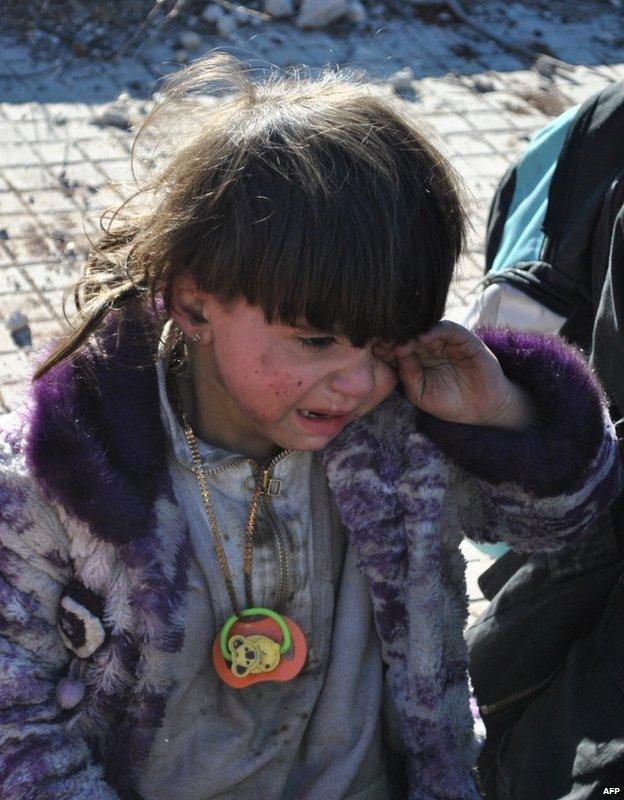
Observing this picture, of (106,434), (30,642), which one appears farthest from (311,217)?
(30,642)

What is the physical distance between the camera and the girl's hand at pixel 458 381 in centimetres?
199

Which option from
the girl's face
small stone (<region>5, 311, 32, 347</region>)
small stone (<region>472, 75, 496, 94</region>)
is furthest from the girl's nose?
small stone (<region>472, 75, 496, 94</region>)

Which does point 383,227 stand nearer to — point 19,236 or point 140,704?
point 140,704

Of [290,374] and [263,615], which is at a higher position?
[290,374]

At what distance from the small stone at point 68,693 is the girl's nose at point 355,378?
60 cm

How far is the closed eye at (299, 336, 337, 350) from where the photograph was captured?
1.76 m

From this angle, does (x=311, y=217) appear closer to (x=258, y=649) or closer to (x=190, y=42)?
(x=258, y=649)

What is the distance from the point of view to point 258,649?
1.90 metres

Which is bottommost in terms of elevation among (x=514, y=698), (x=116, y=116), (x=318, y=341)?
A: (x=116, y=116)

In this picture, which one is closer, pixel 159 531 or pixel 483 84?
pixel 159 531

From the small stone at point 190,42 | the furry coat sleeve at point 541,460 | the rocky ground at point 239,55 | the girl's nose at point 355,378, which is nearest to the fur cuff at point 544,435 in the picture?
the furry coat sleeve at point 541,460

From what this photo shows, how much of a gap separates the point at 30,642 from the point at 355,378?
62 centimetres

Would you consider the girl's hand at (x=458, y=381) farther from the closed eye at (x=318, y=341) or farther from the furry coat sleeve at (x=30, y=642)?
the furry coat sleeve at (x=30, y=642)

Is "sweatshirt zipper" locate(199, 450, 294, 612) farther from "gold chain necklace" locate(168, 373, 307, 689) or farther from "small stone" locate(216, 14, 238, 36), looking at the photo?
"small stone" locate(216, 14, 238, 36)
